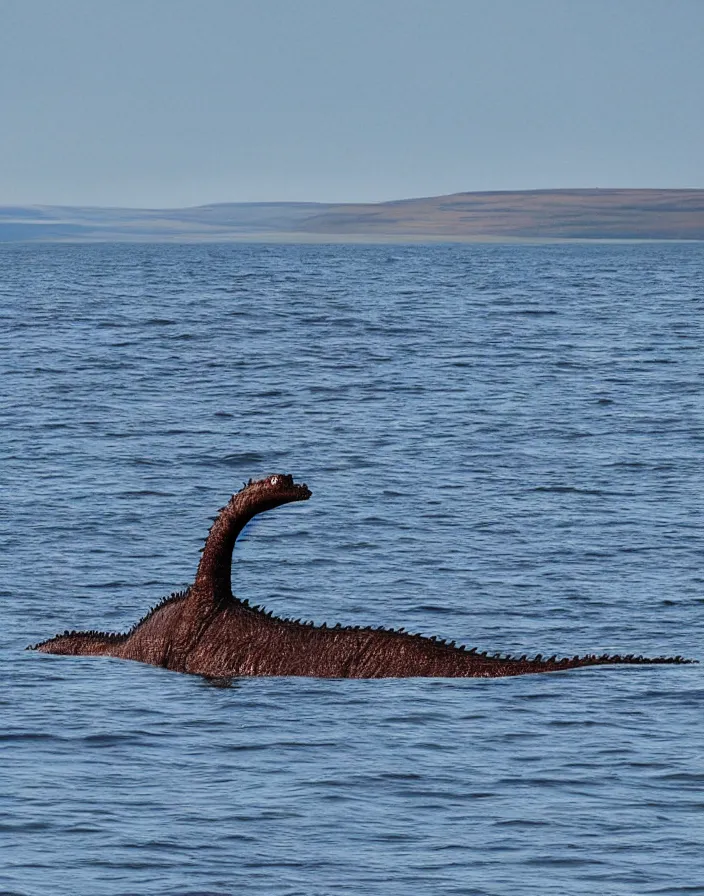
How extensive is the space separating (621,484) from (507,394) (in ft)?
69.9

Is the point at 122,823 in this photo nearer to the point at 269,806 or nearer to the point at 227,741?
the point at 269,806

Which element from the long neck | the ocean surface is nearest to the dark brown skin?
the long neck

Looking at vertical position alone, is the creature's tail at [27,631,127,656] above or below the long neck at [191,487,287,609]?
below

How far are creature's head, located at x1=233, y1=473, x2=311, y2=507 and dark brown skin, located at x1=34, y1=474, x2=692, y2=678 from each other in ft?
0.03

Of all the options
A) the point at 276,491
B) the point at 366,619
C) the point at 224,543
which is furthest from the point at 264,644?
the point at 366,619

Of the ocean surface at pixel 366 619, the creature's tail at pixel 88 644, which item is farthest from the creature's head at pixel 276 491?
the creature's tail at pixel 88 644

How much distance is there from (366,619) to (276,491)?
5613mm

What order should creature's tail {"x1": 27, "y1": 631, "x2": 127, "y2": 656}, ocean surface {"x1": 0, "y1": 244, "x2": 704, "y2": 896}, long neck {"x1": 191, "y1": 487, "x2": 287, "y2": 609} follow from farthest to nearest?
creature's tail {"x1": 27, "y1": 631, "x2": 127, "y2": 656}
long neck {"x1": 191, "y1": 487, "x2": 287, "y2": 609}
ocean surface {"x1": 0, "y1": 244, "x2": 704, "y2": 896}

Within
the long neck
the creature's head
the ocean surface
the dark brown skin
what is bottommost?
the ocean surface

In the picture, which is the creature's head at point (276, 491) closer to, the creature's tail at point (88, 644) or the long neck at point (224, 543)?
the long neck at point (224, 543)

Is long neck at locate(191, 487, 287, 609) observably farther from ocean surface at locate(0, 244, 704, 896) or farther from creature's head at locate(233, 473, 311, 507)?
ocean surface at locate(0, 244, 704, 896)

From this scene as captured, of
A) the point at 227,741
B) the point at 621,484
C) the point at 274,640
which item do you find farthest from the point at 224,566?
the point at 621,484

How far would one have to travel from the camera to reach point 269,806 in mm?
16422

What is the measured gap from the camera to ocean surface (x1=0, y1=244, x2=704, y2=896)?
15.3 metres
